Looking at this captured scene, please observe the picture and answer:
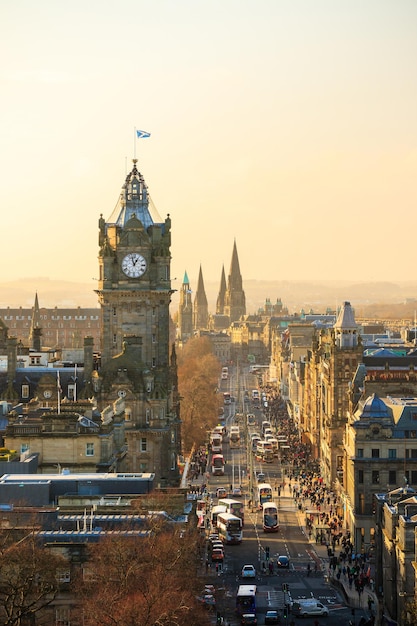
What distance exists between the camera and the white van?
303 feet

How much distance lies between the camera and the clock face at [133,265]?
135 m

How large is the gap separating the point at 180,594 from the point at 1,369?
219ft

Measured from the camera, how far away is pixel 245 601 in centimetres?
9288

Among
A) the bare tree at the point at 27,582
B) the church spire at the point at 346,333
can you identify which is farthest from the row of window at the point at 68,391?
the bare tree at the point at 27,582

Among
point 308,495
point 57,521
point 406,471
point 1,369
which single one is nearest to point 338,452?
point 308,495

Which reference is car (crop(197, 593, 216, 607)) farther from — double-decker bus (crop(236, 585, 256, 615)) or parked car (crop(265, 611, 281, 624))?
parked car (crop(265, 611, 281, 624))

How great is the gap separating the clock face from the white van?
48287 millimetres

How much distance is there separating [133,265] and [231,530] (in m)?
29.0

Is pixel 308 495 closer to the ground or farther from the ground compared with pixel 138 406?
closer to the ground

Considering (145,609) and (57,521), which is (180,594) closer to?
(145,609)

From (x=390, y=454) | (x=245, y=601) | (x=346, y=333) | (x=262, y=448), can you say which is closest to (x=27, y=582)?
(x=245, y=601)

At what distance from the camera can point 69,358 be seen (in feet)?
504

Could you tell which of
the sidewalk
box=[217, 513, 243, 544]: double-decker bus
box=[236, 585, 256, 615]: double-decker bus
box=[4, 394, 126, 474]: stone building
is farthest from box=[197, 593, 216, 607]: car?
box=[217, 513, 243, 544]: double-decker bus

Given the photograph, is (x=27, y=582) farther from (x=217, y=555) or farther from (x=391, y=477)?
(x=391, y=477)
